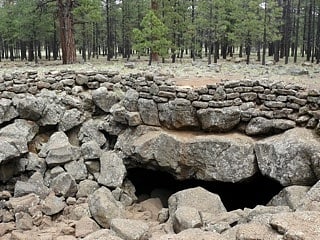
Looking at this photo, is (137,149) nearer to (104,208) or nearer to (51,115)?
(104,208)

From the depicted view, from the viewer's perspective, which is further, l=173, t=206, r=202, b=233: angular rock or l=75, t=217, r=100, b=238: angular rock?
l=75, t=217, r=100, b=238: angular rock

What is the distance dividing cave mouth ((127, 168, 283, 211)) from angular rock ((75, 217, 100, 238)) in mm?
Answer: 2650

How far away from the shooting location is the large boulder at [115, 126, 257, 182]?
31.9 ft

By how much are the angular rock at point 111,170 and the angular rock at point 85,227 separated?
153 cm

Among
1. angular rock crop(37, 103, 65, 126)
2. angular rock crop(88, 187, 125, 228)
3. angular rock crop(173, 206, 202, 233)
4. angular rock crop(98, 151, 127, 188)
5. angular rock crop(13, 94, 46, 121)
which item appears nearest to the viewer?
angular rock crop(173, 206, 202, 233)

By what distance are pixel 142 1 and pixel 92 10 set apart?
62.7 ft

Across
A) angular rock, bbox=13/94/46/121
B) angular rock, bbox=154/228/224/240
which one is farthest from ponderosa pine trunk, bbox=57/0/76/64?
angular rock, bbox=154/228/224/240

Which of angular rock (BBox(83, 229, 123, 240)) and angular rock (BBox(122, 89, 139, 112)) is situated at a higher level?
angular rock (BBox(122, 89, 139, 112))

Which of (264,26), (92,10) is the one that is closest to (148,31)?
(92,10)

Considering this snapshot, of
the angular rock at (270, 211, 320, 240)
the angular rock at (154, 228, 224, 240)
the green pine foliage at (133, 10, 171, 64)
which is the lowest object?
the angular rock at (154, 228, 224, 240)

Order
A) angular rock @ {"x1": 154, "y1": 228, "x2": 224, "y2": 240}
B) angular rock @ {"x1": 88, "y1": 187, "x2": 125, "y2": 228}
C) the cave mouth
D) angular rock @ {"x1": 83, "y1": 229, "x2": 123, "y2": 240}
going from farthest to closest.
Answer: the cave mouth → angular rock @ {"x1": 88, "y1": 187, "x2": 125, "y2": 228} → angular rock @ {"x1": 83, "y1": 229, "x2": 123, "y2": 240} → angular rock @ {"x1": 154, "y1": 228, "x2": 224, "y2": 240}

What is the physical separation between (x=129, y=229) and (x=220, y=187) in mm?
4567

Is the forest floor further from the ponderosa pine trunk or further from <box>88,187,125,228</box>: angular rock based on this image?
<box>88,187,125,228</box>: angular rock

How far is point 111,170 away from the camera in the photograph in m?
10.4
